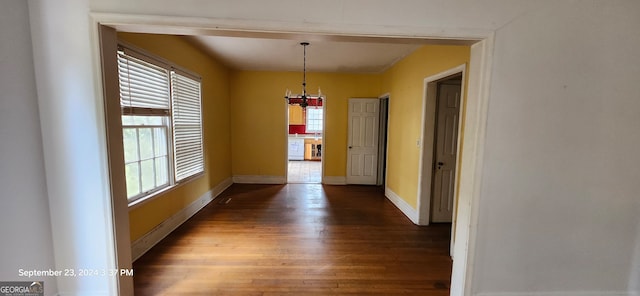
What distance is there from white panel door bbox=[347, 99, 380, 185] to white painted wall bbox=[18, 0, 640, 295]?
156 inches

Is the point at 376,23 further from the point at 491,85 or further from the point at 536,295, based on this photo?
the point at 536,295

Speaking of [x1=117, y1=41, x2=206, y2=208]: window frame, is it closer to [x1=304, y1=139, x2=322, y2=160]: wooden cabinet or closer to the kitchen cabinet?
the kitchen cabinet

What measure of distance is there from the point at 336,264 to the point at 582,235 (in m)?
1.95

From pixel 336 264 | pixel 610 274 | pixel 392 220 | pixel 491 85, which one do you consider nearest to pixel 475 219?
pixel 491 85

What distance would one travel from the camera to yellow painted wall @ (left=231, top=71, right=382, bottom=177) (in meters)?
5.44

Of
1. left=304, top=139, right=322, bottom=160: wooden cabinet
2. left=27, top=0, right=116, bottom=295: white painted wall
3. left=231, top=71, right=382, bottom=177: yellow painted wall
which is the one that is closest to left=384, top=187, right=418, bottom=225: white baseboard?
left=231, top=71, right=382, bottom=177: yellow painted wall

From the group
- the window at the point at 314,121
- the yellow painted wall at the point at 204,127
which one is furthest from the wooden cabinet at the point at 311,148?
the yellow painted wall at the point at 204,127

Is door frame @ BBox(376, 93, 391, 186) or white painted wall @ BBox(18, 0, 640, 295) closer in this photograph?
white painted wall @ BBox(18, 0, 640, 295)

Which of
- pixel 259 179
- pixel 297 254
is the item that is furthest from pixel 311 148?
pixel 297 254

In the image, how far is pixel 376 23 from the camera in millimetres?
1534

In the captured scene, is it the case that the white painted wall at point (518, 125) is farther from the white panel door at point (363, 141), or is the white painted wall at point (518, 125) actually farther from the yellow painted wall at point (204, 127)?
the white panel door at point (363, 141)

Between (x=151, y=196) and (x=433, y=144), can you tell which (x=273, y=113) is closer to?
(x=151, y=196)

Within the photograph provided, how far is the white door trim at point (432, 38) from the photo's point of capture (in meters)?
1.47

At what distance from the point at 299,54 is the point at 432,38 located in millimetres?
2868
